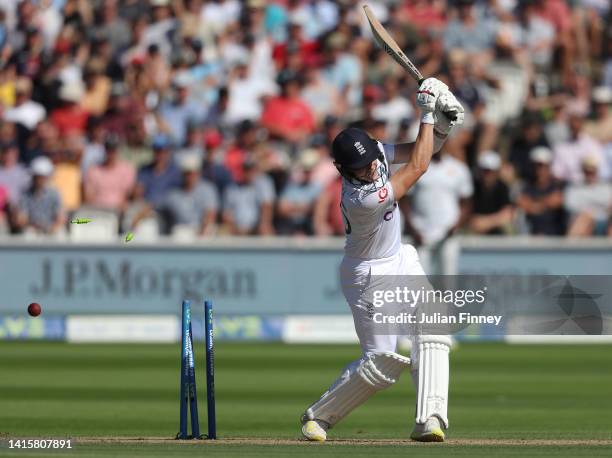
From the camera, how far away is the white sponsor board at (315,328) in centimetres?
1647

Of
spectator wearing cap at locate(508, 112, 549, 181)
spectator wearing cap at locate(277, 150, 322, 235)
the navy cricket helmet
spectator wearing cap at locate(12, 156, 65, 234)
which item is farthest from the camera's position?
spectator wearing cap at locate(508, 112, 549, 181)

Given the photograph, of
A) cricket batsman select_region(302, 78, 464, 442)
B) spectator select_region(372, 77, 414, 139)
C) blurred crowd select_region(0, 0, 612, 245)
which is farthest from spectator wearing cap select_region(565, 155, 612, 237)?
cricket batsman select_region(302, 78, 464, 442)

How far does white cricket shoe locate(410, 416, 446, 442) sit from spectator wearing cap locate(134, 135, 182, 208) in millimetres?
9067

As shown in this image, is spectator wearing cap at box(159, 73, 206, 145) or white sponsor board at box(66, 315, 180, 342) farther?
spectator wearing cap at box(159, 73, 206, 145)

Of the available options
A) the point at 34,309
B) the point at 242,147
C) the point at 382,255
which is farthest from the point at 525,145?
the point at 34,309

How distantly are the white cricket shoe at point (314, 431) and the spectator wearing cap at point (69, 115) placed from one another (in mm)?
10154

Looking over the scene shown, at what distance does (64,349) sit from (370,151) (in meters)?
8.14

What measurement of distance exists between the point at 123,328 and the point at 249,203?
76.0 inches

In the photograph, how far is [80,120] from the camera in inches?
704

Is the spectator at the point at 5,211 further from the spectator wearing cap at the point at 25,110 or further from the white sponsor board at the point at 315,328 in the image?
the white sponsor board at the point at 315,328

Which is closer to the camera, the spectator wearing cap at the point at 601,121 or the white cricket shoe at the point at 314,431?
the white cricket shoe at the point at 314,431

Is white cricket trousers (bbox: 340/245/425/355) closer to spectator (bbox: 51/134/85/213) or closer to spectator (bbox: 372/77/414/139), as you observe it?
spectator (bbox: 51/134/85/213)

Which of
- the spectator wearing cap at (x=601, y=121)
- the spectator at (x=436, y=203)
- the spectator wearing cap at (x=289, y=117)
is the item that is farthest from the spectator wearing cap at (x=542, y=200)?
the spectator wearing cap at (x=289, y=117)

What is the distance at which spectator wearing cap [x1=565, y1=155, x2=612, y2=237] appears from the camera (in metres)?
16.7
